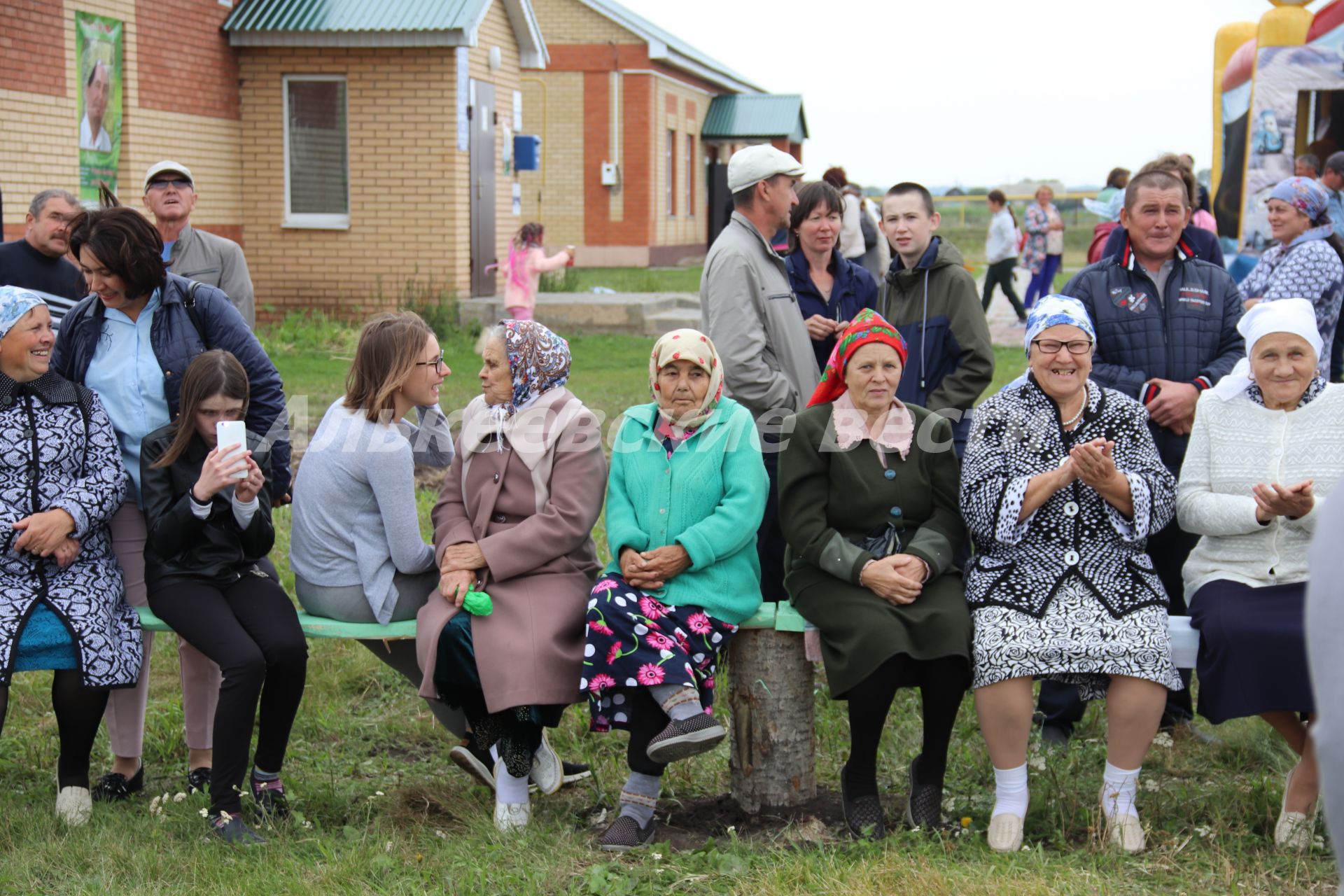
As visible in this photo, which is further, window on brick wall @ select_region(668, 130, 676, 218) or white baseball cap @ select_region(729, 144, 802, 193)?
window on brick wall @ select_region(668, 130, 676, 218)

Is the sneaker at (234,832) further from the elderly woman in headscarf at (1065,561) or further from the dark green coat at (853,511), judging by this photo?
the elderly woman in headscarf at (1065,561)

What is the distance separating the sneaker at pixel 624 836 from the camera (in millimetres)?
3861

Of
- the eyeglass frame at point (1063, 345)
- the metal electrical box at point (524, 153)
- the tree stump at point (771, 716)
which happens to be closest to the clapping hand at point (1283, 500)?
the eyeglass frame at point (1063, 345)

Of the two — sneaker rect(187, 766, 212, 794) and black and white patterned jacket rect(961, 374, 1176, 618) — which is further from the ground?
black and white patterned jacket rect(961, 374, 1176, 618)

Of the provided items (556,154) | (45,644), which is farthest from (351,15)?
(556,154)

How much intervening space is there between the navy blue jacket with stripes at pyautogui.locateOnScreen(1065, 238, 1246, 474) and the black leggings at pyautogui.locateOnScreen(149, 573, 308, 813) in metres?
3.00

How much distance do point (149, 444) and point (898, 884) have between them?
2.73 m

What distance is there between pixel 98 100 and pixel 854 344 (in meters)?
9.97

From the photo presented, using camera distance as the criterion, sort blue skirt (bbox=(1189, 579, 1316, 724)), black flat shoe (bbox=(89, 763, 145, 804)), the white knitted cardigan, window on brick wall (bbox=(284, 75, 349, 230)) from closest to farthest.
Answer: blue skirt (bbox=(1189, 579, 1316, 724)) → the white knitted cardigan → black flat shoe (bbox=(89, 763, 145, 804)) → window on brick wall (bbox=(284, 75, 349, 230))

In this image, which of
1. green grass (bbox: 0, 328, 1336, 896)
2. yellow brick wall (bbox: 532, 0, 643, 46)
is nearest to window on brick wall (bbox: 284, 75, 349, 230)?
green grass (bbox: 0, 328, 1336, 896)

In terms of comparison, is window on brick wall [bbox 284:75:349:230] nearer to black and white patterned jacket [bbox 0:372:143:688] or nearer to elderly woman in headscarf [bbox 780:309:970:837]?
black and white patterned jacket [bbox 0:372:143:688]

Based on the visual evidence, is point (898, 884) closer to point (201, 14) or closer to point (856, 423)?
point (856, 423)

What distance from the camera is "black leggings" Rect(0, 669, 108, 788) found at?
4.07 meters

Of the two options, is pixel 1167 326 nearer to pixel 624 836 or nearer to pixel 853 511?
pixel 853 511
